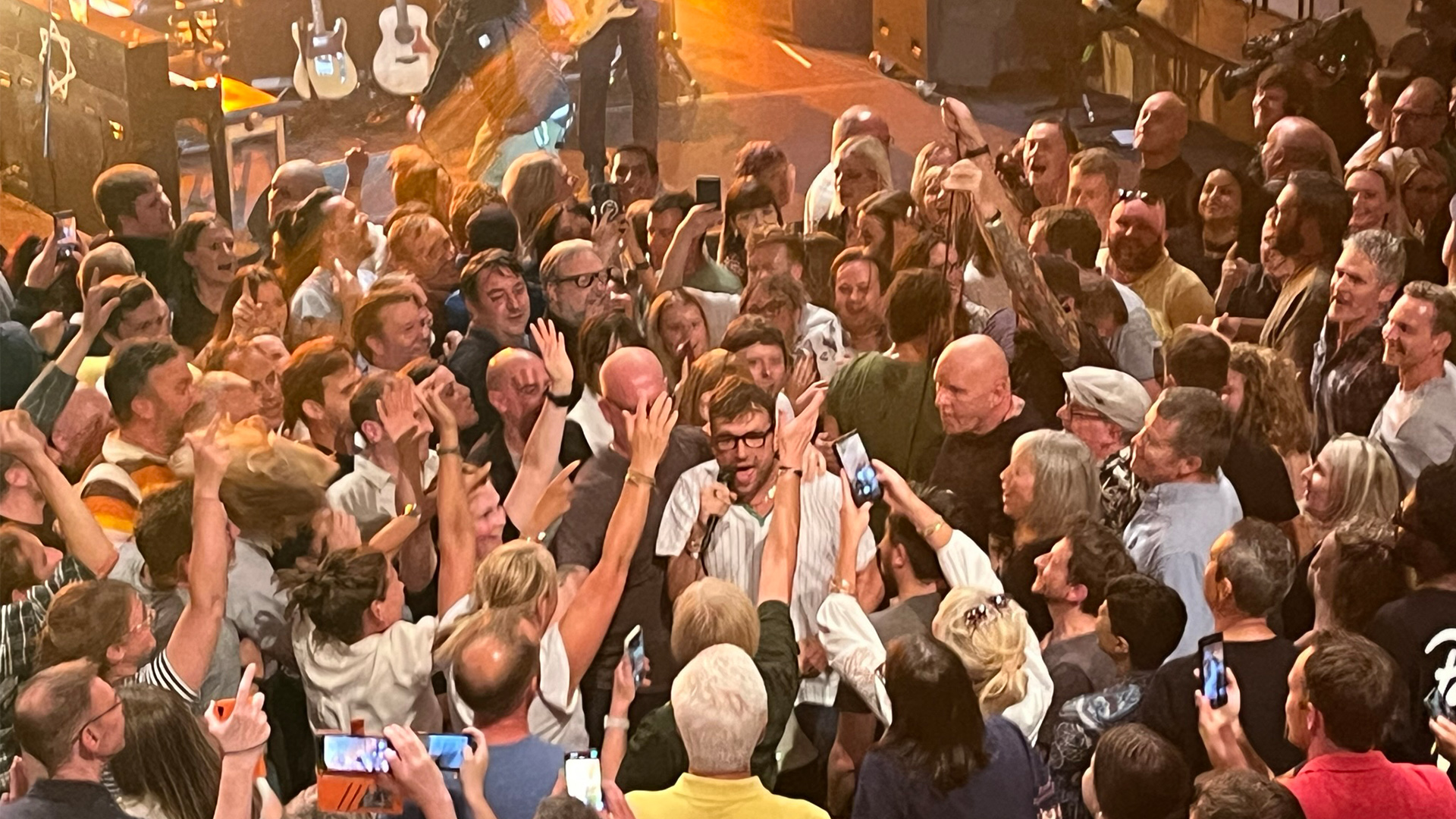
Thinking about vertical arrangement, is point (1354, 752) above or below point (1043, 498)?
below

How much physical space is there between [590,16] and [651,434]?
1745mm

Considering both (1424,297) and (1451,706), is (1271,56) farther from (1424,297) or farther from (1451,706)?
(1451,706)

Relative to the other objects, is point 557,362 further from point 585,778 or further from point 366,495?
point 585,778

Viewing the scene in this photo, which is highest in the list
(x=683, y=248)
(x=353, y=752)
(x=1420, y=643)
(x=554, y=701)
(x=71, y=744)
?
(x=683, y=248)

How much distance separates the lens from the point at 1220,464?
232 inches

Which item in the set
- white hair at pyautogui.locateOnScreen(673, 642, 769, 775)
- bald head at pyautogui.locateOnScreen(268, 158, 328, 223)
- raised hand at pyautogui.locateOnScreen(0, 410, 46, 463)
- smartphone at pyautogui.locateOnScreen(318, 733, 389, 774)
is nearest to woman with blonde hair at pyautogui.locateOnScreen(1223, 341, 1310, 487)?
white hair at pyautogui.locateOnScreen(673, 642, 769, 775)

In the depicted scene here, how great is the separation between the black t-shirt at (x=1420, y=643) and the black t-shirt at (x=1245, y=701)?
0.92 feet

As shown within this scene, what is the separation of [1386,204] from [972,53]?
151cm

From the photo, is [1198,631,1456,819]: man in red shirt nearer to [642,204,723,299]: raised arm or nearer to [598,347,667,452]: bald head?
[598,347,667,452]: bald head

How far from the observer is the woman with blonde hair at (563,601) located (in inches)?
208

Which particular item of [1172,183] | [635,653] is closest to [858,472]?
[635,653]

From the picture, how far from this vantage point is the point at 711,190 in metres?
6.84

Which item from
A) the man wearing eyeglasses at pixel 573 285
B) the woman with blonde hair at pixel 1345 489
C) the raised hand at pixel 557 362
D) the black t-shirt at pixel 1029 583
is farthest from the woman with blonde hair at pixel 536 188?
the woman with blonde hair at pixel 1345 489

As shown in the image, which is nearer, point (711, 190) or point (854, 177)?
point (854, 177)
